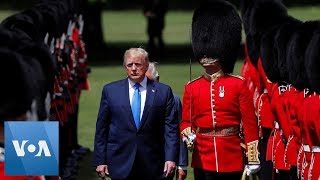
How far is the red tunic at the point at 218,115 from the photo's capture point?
27.7 feet

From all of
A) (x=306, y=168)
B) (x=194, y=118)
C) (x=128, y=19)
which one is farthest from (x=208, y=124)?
(x=128, y=19)

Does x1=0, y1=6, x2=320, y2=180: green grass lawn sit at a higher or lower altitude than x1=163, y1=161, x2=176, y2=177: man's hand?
lower

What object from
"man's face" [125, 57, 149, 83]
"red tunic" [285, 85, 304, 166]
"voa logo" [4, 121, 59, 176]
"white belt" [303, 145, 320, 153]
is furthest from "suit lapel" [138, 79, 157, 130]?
"voa logo" [4, 121, 59, 176]

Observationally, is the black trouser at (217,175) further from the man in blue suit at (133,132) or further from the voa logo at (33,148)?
the voa logo at (33,148)

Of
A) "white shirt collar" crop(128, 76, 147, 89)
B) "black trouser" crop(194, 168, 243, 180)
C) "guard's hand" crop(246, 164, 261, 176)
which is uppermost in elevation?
"white shirt collar" crop(128, 76, 147, 89)

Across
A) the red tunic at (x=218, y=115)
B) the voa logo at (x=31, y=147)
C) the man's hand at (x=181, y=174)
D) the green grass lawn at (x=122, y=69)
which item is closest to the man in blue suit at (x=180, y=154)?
the man's hand at (x=181, y=174)

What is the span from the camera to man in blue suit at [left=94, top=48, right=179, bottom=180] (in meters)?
8.21

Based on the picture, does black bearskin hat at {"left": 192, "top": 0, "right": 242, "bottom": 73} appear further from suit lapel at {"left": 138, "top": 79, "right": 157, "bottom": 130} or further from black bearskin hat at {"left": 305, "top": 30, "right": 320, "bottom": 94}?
black bearskin hat at {"left": 305, "top": 30, "right": 320, "bottom": 94}

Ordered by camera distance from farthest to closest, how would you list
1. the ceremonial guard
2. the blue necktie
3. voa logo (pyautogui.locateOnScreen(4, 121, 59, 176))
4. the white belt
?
the ceremonial guard, the blue necktie, the white belt, voa logo (pyautogui.locateOnScreen(4, 121, 59, 176))

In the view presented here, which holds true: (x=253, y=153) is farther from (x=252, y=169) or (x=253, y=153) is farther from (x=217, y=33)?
(x=217, y=33)

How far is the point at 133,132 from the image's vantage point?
8227 millimetres

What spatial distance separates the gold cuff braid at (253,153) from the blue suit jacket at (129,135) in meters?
0.47

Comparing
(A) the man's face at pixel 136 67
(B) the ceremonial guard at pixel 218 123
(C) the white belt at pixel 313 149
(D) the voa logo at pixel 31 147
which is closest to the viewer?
(D) the voa logo at pixel 31 147

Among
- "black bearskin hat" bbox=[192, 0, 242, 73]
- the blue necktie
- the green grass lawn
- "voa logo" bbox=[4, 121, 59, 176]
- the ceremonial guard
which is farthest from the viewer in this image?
the green grass lawn
